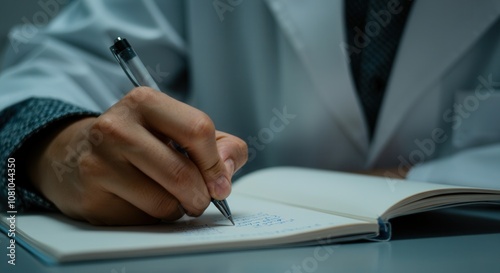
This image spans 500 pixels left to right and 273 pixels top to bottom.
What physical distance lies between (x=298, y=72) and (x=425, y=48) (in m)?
0.19

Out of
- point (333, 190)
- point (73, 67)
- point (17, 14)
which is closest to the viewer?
point (333, 190)

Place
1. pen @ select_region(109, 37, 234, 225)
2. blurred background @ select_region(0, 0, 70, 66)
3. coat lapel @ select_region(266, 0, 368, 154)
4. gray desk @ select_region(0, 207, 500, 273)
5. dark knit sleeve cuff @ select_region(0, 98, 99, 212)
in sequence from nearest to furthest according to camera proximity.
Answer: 1. gray desk @ select_region(0, 207, 500, 273)
2. pen @ select_region(109, 37, 234, 225)
3. dark knit sleeve cuff @ select_region(0, 98, 99, 212)
4. coat lapel @ select_region(266, 0, 368, 154)
5. blurred background @ select_region(0, 0, 70, 66)

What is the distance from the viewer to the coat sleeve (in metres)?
0.65

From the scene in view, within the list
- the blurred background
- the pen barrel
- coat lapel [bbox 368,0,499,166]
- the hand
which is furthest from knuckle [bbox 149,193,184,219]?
the blurred background

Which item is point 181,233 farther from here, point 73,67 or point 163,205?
point 73,67

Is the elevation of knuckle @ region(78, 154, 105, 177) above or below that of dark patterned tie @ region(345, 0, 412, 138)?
above

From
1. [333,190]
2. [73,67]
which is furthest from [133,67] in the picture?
[73,67]

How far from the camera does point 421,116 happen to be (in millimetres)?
927

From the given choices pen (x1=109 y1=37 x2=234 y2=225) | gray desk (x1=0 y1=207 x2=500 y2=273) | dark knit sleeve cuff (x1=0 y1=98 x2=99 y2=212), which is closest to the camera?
gray desk (x1=0 y1=207 x2=500 y2=273)

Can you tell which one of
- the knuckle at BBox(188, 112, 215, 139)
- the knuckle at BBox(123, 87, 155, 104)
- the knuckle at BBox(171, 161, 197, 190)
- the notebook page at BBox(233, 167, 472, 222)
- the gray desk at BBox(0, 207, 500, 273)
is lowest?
the notebook page at BBox(233, 167, 472, 222)

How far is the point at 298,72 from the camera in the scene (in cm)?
93

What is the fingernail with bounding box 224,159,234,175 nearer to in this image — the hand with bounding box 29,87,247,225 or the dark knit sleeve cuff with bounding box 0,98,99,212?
the hand with bounding box 29,87,247,225

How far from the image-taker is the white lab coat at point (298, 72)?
2.93 ft

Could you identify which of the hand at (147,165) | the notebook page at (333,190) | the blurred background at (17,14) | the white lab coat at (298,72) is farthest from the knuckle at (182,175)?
the blurred background at (17,14)
